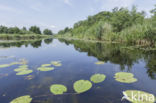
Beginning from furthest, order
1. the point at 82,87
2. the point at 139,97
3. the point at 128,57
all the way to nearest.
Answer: the point at 128,57 → the point at 82,87 → the point at 139,97

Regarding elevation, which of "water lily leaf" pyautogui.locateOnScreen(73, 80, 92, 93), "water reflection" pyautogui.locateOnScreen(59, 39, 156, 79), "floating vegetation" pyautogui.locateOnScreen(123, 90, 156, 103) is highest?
"water reflection" pyautogui.locateOnScreen(59, 39, 156, 79)

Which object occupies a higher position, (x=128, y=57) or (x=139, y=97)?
(x=128, y=57)

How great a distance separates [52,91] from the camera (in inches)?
104

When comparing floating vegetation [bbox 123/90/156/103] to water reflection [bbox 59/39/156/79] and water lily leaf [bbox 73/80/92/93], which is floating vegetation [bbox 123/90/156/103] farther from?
water reflection [bbox 59/39/156/79]

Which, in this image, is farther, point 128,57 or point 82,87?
point 128,57

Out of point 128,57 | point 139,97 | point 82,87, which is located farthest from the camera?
point 128,57

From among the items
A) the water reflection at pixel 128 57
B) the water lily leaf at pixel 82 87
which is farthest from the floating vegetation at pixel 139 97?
the water reflection at pixel 128 57

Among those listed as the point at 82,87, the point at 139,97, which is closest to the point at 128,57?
the point at 139,97

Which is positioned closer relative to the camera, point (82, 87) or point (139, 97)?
point (139, 97)

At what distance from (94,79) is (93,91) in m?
0.75

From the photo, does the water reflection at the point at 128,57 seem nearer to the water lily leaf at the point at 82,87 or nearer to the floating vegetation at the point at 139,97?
the floating vegetation at the point at 139,97

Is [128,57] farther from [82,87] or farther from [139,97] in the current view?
[82,87]

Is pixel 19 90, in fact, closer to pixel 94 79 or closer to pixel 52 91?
pixel 52 91

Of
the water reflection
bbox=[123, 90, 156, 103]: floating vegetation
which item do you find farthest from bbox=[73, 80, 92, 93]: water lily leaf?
the water reflection
